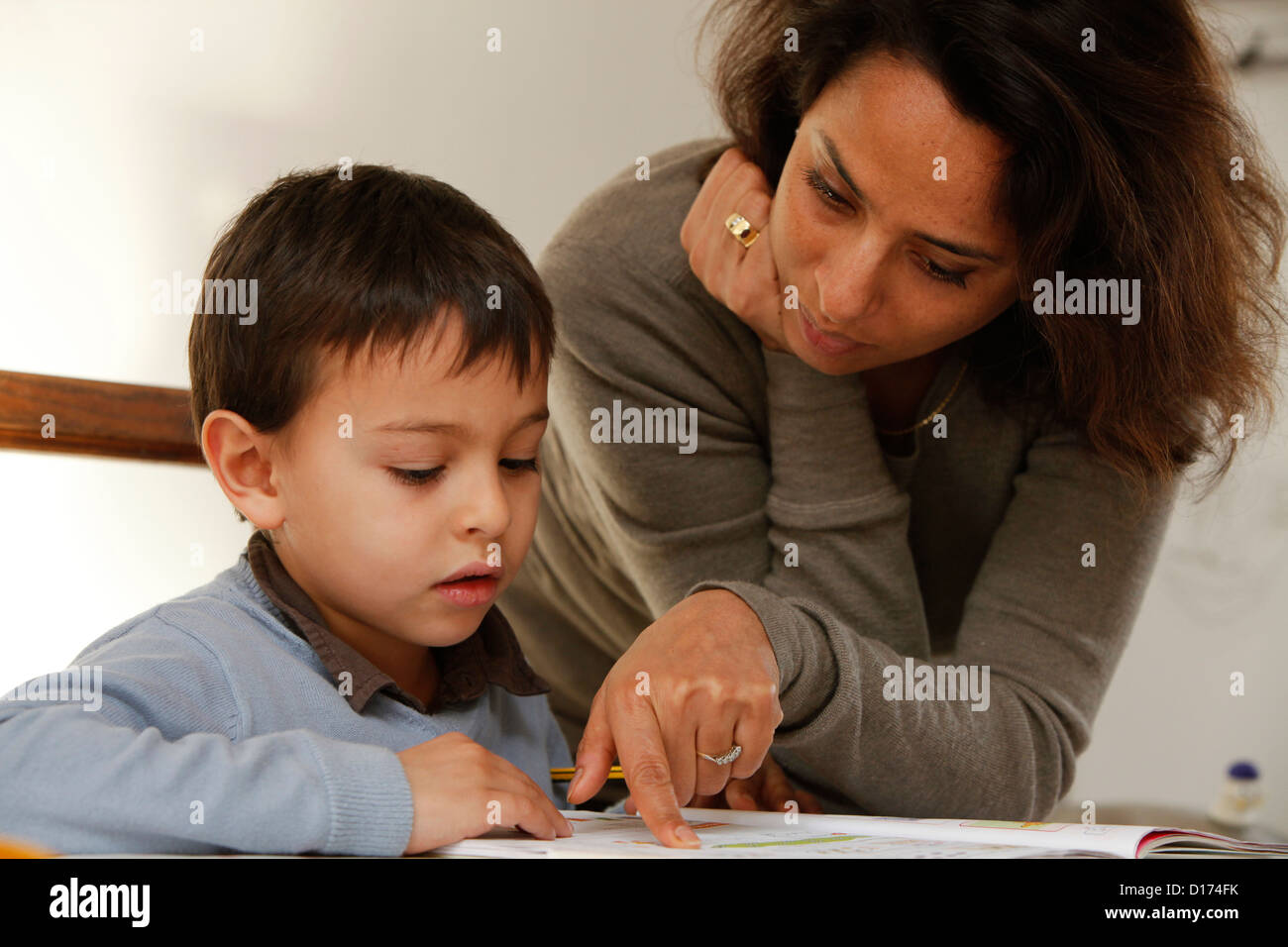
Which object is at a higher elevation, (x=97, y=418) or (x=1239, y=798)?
(x=97, y=418)

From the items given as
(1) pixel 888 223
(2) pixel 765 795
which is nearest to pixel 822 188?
(1) pixel 888 223

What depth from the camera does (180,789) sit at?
59cm

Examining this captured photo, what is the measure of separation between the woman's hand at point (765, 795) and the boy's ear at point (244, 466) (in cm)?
44

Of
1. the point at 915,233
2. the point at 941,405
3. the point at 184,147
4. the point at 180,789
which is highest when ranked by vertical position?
the point at 184,147

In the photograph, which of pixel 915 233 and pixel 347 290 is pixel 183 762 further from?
pixel 915 233

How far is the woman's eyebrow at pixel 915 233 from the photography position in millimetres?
925

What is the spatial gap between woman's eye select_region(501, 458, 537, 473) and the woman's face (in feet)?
0.94

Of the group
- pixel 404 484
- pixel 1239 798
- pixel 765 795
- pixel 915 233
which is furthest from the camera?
pixel 1239 798

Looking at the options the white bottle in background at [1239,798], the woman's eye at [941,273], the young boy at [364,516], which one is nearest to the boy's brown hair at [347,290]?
the young boy at [364,516]

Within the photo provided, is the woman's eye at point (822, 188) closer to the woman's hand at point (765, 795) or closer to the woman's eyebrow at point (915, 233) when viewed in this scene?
the woman's eyebrow at point (915, 233)

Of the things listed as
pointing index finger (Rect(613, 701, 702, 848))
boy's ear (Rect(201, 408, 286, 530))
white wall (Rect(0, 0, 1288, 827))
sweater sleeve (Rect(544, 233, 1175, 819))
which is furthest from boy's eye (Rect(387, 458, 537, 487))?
white wall (Rect(0, 0, 1288, 827))

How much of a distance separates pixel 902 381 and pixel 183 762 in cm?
88

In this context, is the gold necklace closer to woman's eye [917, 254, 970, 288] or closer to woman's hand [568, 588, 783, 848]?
woman's eye [917, 254, 970, 288]
